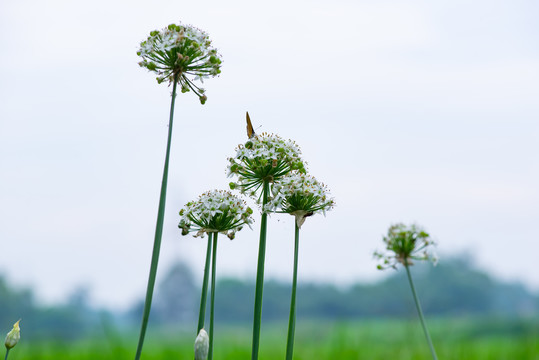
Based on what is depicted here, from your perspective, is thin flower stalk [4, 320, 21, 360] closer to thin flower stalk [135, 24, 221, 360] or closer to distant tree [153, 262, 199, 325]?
thin flower stalk [135, 24, 221, 360]

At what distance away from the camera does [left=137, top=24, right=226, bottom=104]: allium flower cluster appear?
3084 mm

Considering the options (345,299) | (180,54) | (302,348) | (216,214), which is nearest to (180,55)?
(180,54)

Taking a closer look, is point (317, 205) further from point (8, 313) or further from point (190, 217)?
point (8, 313)

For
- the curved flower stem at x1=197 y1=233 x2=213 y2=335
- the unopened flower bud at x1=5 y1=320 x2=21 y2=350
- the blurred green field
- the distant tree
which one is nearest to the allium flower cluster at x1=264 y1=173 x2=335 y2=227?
the curved flower stem at x1=197 y1=233 x2=213 y2=335

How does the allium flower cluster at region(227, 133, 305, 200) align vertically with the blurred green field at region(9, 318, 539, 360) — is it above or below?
above

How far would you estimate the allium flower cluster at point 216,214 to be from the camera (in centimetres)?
302

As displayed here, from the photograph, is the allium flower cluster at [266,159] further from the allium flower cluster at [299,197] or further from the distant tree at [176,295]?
the distant tree at [176,295]

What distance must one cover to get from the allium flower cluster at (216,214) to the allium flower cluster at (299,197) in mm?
202

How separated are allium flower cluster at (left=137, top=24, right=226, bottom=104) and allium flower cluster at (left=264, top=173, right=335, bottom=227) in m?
0.77

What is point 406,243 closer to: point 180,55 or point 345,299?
point 180,55

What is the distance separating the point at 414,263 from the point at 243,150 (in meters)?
2.09

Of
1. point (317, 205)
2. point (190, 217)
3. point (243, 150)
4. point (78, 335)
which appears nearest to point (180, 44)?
point (243, 150)

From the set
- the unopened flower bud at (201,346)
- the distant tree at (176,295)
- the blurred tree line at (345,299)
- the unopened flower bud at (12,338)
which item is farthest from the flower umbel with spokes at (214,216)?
the distant tree at (176,295)

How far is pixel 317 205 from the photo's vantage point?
3.09 metres
